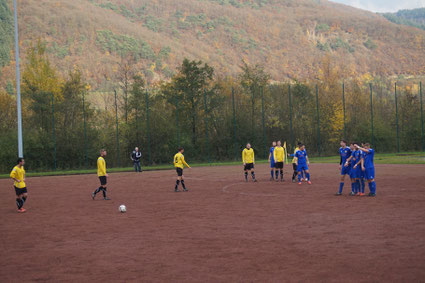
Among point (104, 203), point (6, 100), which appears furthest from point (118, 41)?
point (104, 203)

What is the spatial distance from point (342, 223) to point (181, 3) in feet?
607

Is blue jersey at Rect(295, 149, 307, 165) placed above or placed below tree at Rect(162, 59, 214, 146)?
below

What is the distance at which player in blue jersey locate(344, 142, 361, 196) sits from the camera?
17.9 meters

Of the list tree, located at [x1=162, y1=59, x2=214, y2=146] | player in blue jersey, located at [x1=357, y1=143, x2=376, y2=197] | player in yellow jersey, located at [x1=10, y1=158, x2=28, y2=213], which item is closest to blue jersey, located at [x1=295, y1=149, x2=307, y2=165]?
player in blue jersey, located at [x1=357, y1=143, x2=376, y2=197]

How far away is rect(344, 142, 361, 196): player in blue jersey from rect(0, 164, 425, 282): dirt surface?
87 centimetres

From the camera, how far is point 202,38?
160 m

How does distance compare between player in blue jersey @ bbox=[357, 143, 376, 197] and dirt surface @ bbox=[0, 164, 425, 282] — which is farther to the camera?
player in blue jersey @ bbox=[357, 143, 376, 197]

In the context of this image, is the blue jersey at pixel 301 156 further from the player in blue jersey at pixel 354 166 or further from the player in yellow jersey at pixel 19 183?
the player in yellow jersey at pixel 19 183

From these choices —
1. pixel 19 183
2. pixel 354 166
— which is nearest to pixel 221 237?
pixel 354 166

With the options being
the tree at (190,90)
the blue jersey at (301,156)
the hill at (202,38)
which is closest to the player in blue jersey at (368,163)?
the blue jersey at (301,156)

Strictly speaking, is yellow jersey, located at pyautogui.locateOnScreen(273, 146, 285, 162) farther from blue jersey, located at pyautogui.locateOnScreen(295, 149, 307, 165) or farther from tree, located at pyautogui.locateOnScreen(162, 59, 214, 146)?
tree, located at pyautogui.locateOnScreen(162, 59, 214, 146)

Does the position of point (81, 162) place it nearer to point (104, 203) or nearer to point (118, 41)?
point (104, 203)

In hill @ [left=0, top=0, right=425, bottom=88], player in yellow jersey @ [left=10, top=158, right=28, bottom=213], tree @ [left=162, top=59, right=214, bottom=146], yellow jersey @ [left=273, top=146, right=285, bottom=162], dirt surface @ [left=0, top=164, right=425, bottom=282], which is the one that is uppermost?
hill @ [left=0, top=0, right=425, bottom=88]

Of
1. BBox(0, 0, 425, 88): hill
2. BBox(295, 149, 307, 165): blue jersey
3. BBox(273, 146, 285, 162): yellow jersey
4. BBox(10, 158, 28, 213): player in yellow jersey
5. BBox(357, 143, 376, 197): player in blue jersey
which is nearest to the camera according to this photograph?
BBox(10, 158, 28, 213): player in yellow jersey
